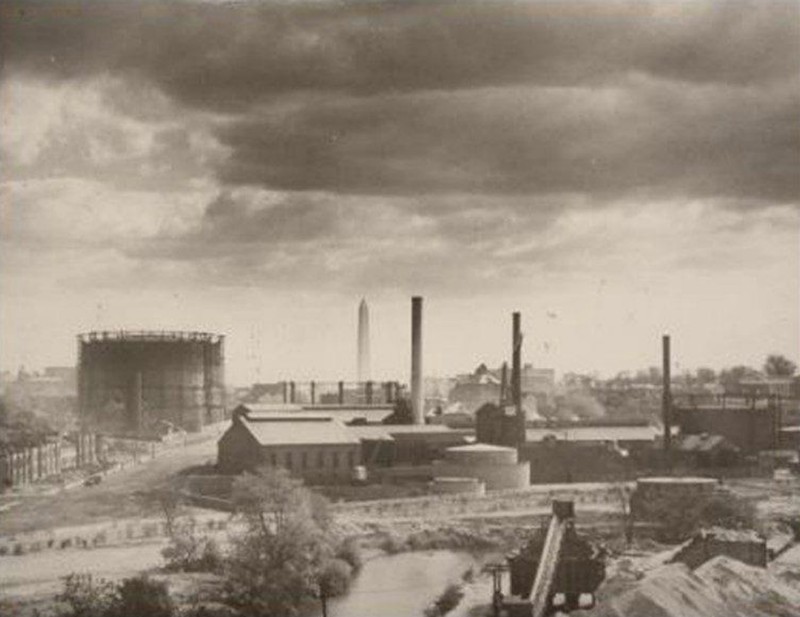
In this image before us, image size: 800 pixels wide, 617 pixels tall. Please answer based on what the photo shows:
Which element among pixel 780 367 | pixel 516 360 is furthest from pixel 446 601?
pixel 780 367

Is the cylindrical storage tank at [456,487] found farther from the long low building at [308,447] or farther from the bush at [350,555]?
the bush at [350,555]

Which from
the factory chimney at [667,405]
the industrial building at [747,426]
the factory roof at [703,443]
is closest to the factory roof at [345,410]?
the factory chimney at [667,405]

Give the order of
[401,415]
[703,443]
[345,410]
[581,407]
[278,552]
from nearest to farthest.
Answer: [278,552] < [703,443] < [401,415] < [345,410] < [581,407]

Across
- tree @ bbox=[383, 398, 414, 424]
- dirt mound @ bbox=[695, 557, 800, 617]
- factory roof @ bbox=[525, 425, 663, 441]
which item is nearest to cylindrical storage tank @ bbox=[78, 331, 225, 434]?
tree @ bbox=[383, 398, 414, 424]

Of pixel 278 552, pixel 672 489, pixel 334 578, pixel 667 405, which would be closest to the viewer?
pixel 278 552

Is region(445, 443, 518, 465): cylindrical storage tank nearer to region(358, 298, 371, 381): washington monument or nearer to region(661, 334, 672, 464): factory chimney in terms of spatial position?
region(358, 298, 371, 381): washington monument

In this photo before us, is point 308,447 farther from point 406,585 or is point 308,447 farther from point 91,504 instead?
point 406,585

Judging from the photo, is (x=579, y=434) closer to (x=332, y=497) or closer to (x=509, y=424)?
(x=509, y=424)
